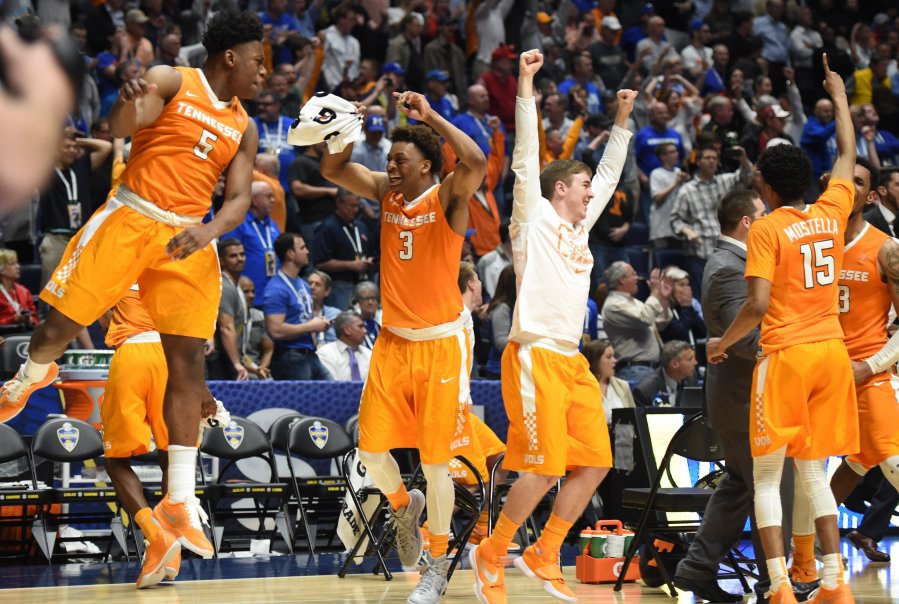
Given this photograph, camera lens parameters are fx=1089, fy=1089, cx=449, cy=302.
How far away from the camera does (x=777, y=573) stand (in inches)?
195

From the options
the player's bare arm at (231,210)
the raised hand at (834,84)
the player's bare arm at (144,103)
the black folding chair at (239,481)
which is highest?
the raised hand at (834,84)

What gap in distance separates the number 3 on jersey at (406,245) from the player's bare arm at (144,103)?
1363mm

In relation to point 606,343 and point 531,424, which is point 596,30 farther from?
point 531,424

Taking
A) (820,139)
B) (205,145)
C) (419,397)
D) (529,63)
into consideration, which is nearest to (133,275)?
(205,145)

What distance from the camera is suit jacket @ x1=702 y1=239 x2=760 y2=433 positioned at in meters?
5.78

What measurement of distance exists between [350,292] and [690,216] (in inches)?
170

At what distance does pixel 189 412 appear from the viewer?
5.52 m

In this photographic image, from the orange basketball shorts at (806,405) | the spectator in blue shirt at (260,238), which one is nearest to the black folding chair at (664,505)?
the orange basketball shorts at (806,405)

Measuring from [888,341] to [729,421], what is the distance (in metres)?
0.95

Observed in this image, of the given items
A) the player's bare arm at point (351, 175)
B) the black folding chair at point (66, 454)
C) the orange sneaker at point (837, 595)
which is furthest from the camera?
the black folding chair at point (66, 454)

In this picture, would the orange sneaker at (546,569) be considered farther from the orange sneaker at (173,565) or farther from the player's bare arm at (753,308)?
the orange sneaker at (173,565)

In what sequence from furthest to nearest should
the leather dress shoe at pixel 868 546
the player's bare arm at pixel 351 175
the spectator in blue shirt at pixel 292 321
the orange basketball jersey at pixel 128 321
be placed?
the spectator in blue shirt at pixel 292 321, the leather dress shoe at pixel 868 546, the orange basketball jersey at pixel 128 321, the player's bare arm at pixel 351 175

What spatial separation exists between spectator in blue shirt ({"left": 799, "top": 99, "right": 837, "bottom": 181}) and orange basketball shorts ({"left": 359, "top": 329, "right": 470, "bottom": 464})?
1144 cm

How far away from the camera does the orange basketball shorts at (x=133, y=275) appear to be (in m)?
5.04
